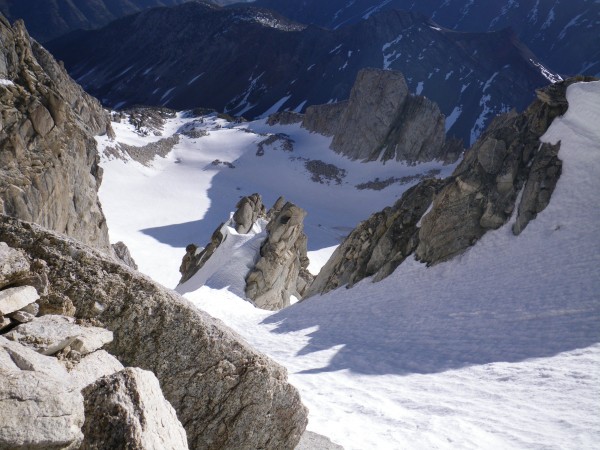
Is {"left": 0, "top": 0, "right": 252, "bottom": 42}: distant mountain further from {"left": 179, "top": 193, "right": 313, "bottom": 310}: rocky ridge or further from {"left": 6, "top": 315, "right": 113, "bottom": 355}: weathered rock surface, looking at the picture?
{"left": 6, "top": 315, "right": 113, "bottom": 355}: weathered rock surface

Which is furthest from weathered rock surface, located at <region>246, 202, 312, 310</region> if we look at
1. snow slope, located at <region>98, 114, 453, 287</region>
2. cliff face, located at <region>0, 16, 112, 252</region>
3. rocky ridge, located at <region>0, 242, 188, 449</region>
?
rocky ridge, located at <region>0, 242, 188, 449</region>

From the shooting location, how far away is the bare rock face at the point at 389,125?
66688mm

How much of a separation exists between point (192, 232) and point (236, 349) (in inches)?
1499

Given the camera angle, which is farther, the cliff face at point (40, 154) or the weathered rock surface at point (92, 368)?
the cliff face at point (40, 154)

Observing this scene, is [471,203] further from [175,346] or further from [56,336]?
[56,336]

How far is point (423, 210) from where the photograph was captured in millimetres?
18672

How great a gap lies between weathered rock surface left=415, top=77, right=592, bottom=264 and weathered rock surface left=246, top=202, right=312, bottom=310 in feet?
27.1

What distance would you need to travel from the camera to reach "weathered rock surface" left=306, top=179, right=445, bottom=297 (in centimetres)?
1769

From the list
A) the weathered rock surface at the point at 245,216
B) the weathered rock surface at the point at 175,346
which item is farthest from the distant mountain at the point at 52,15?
the weathered rock surface at the point at 175,346

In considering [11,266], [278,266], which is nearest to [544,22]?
[278,266]

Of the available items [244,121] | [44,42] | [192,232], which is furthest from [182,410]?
[44,42]

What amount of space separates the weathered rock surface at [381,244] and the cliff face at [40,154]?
1001 centimetres

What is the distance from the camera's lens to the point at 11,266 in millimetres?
3648

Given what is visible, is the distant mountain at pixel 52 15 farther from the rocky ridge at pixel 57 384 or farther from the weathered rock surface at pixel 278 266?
the rocky ridge at pixel 57 384
